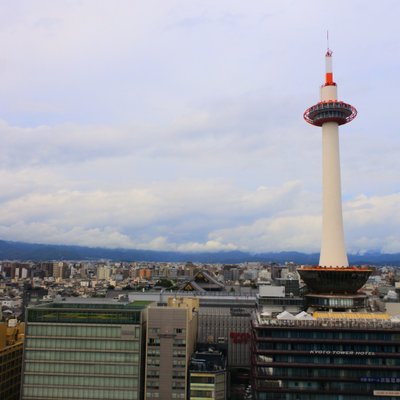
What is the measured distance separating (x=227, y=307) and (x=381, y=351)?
65.8 metres

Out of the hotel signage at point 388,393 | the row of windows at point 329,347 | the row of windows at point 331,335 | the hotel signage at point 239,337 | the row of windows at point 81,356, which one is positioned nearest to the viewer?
the hotel signage at point 388,393

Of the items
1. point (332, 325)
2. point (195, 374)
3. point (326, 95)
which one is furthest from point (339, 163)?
point (195, 374)

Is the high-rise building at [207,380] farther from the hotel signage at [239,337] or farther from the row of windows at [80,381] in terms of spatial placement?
the hotel signage at [239,337]

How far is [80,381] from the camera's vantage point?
83375 millimetres

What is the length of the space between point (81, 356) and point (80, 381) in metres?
3.86

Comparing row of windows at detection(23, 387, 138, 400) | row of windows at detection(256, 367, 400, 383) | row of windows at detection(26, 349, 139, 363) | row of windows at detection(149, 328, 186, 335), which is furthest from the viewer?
row of windows at detection(149, 328, 186, 335)

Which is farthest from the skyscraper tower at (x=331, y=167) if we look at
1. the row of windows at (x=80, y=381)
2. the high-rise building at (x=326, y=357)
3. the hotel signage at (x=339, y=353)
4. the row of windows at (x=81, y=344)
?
the row of windows at (x=80, y=381)

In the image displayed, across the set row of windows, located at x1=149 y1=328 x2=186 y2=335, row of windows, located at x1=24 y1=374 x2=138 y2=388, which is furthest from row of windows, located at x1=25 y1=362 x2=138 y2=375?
row of windows, located at x1=149 y1=328 x2=186 y2=335

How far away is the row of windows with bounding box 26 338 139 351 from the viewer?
8388cm

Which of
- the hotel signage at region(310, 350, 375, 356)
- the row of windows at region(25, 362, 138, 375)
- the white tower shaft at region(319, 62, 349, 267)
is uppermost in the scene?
the white tower shaft at region(319, 62, 349, 267)

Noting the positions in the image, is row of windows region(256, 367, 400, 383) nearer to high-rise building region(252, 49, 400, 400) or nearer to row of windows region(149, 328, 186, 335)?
high-rise building region(252, 49, 400, 400)

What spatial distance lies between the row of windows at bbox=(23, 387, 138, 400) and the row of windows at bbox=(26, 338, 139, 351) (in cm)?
650

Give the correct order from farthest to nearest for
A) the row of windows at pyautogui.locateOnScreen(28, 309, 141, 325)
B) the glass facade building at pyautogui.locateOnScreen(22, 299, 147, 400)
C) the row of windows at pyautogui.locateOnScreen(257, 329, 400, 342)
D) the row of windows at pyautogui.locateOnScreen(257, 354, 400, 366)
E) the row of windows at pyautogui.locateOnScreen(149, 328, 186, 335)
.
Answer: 1. the row of windows at pyautogui.locateOnScreen(149, 328, 186, 335)
2. the row of windows at pyautogui.locateOnScreen(28, 309, 141, 325)
3. the glass facade building at pyautogui.locateOnScreen(22, 299, 147, 400)
4. the row of windows at pyautogui.locateOnScreen(257, 329, 400, 342)
5. the row of windows at pyautogui.locateOnScreen(257, 354, 400, 366)

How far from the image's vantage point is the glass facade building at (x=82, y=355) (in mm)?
83000
